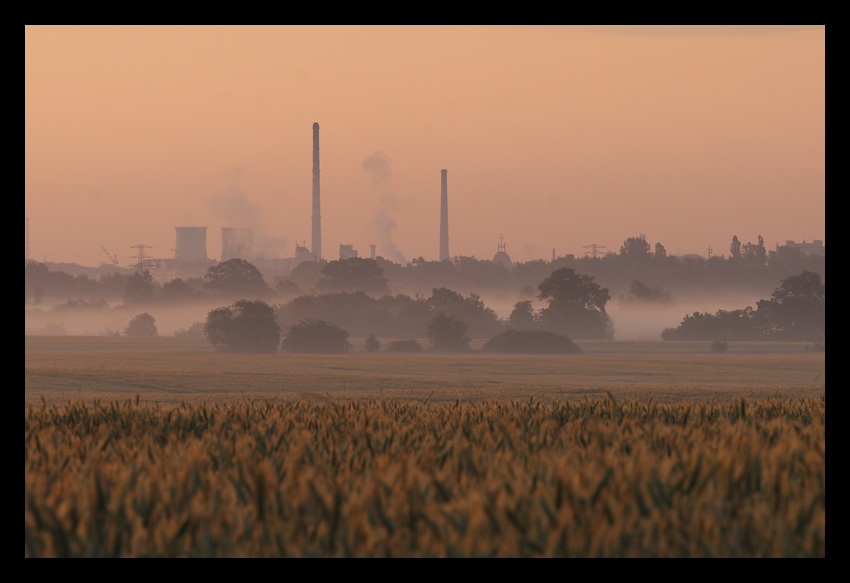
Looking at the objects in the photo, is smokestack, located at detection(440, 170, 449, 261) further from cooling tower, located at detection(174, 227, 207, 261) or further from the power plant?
cooling tower, located at detection(174, 227, 207, 261)

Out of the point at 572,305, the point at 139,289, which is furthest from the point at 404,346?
the point at 139,289

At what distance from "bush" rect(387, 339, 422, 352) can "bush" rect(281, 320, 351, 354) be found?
5280 mm

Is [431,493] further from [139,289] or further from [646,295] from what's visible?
[139,289]

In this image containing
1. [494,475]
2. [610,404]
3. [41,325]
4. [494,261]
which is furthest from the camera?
[494,261]

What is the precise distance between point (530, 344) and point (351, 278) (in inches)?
1809

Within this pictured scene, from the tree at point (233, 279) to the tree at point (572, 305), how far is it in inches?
1732

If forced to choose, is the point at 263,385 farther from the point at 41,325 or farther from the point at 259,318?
the point at 41,325

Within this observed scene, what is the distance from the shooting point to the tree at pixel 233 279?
122 meters

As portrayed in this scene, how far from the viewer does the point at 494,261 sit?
6368 inches

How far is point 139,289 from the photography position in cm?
12962

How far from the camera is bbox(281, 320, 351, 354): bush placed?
3223 inches

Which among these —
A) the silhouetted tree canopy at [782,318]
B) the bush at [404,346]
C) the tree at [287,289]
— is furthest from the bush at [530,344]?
the tree at [287,289]
